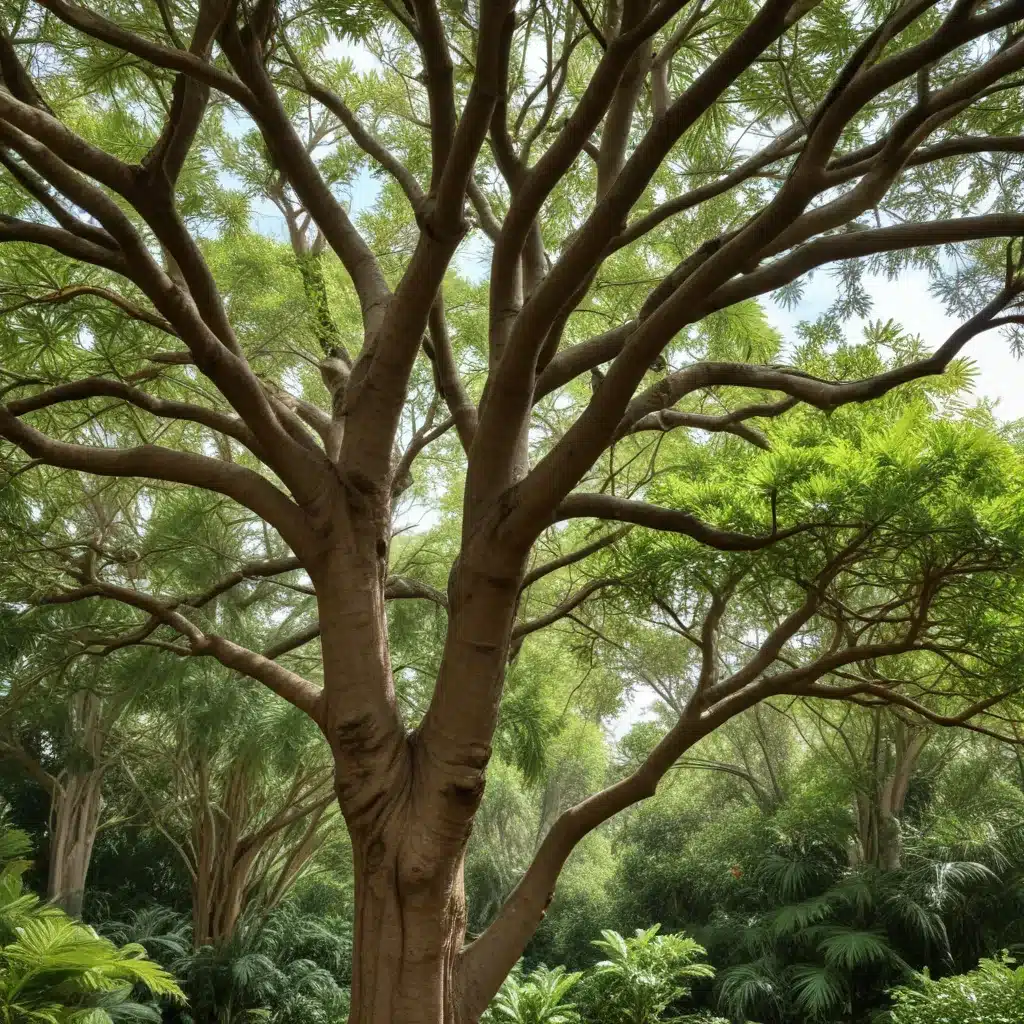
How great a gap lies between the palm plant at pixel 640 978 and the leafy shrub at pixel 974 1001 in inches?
51.6

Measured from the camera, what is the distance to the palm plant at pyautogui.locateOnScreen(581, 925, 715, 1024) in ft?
17.0

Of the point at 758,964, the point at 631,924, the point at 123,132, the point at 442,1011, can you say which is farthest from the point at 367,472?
the point at 631,924

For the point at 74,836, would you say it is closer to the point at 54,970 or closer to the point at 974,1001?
the point at 54,970

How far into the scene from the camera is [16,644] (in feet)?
15.7

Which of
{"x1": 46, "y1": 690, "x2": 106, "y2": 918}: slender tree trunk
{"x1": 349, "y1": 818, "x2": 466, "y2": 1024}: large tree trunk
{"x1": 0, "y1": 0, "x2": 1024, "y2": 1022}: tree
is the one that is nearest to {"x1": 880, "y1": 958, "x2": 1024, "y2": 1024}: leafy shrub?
{"x1": 0, "y1": 0, "x2": 1024, "y2": 1022}: tree

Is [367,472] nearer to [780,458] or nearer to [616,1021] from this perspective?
[780,458]

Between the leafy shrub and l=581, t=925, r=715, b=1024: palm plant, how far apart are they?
1.31m

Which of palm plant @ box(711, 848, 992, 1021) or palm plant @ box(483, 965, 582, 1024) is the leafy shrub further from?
palm plant @ box(483, 965, 582, 1024)

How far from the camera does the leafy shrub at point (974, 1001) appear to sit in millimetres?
4008

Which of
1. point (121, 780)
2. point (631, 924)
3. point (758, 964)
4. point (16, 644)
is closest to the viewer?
point (16, 644)

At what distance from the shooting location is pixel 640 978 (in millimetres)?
5188

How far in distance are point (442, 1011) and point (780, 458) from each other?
161 cm

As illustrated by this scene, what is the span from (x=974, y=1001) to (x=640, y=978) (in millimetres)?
1864

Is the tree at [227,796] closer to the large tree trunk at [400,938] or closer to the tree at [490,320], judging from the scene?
the tree at [490,320]
